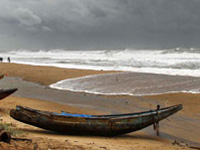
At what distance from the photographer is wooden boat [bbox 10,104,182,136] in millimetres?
6215

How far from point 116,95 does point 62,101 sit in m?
2.70

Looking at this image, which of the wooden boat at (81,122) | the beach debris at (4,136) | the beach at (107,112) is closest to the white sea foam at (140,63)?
the beach at (107,112)

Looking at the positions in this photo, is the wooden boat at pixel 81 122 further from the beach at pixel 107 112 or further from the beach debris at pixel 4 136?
the beach debris at pixel 4 136

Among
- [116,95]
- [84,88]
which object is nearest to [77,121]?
[116,95]

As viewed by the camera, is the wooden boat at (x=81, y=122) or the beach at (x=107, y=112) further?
the wooden boat at (x=81, y=122)

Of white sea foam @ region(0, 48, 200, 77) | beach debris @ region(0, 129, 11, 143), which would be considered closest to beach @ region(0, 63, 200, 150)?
beach debris @ region(0, 129, 11, 143)

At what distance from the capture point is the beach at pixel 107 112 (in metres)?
5.51

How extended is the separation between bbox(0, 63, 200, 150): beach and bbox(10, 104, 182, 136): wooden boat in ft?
0.59

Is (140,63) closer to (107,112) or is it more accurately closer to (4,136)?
(107,112)

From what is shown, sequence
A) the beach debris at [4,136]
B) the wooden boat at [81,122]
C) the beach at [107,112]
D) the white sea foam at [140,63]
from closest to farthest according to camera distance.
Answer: the beach debris at [4,136] → the beach at [107,112] → the wooden boat at [81,122] → the white sea foam at [140,63]

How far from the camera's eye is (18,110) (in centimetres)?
622

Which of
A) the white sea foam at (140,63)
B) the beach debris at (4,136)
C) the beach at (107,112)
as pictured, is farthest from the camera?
the white sea foam at (140,63)

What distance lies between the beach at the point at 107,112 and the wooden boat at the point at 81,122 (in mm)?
179

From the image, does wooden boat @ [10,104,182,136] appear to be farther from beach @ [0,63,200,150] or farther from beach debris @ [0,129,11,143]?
beach debris @ [0,129,11,143]
